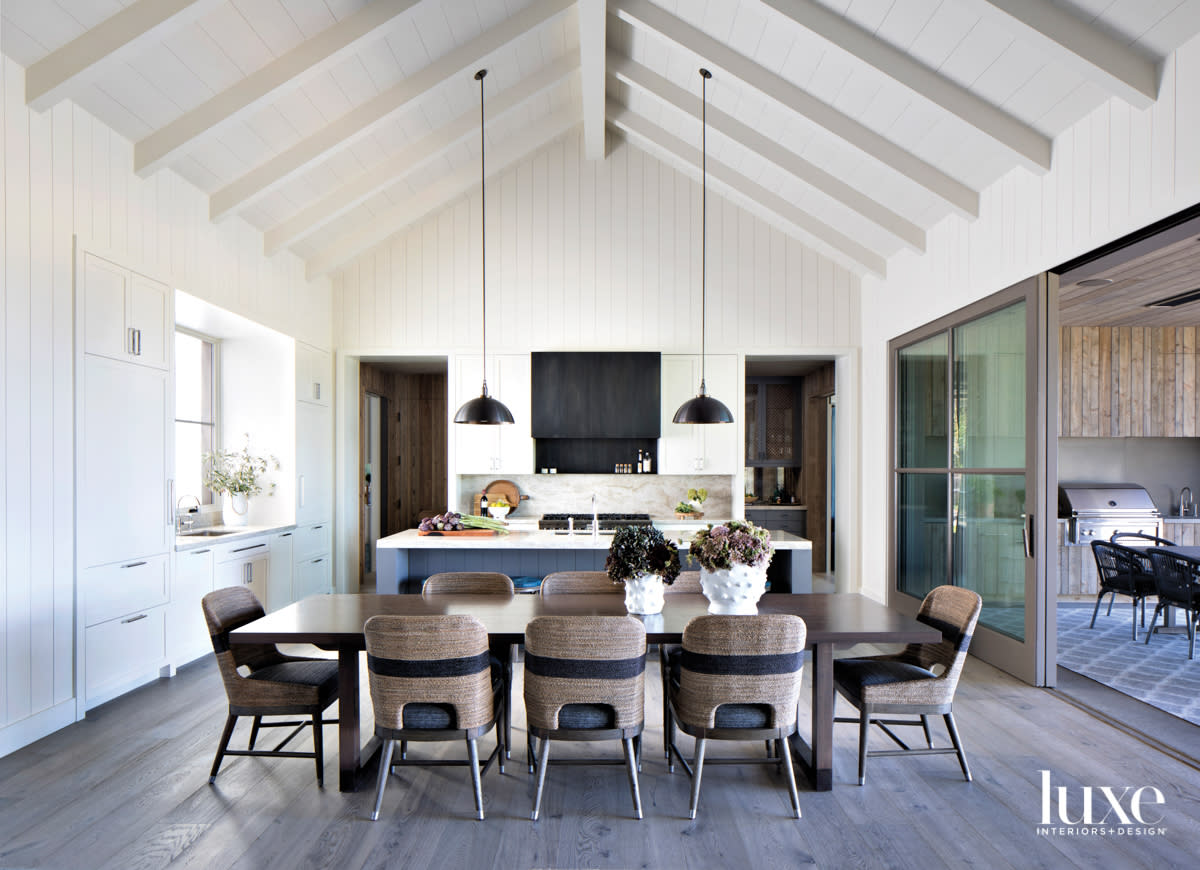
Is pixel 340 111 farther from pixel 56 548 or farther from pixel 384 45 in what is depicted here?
pixel 56 548

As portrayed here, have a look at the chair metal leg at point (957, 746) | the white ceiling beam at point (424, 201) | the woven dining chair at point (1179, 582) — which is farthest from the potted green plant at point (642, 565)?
the white ceiling beam at point (424, 201)

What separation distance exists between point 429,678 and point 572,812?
0.76 metres

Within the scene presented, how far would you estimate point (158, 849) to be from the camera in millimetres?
2463

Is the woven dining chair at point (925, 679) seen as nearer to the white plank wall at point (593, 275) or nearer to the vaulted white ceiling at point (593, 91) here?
the vaulted white ceiling at point (593, 91)

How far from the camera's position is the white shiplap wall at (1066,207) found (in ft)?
9.98

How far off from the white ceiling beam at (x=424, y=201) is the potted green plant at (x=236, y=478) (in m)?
1.72

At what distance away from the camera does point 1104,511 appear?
6730 millimetres

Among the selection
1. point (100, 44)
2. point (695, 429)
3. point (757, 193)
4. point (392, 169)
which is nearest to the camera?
point (100, 44)

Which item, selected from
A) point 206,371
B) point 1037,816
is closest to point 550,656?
point 1037,816

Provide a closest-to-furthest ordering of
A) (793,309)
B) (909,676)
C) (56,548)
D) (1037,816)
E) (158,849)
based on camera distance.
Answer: (158,849) → (1037,816) → (909,676) → (56,548) → (793,309)

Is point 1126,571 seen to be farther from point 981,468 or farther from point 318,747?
point 318,747

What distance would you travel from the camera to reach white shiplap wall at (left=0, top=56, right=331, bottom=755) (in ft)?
10.7

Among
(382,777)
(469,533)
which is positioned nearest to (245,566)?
(469,533)

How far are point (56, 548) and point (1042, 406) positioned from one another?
5.25m
